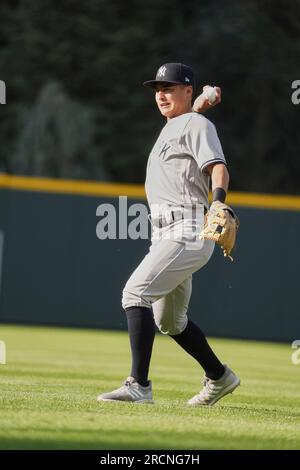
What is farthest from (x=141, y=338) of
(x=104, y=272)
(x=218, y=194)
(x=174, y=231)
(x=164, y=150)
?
(x=104, y=272)

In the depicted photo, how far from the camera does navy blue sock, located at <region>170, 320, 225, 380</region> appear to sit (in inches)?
257

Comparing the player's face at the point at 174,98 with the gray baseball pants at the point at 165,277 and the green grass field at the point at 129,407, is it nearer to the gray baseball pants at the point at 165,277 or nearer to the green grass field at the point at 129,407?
the gray baseball pants at the point at 165,277

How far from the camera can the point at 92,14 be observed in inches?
1321

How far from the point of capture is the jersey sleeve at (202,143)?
20.2ft

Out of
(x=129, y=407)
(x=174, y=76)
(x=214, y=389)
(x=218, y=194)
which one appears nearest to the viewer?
(x=129, y=407)

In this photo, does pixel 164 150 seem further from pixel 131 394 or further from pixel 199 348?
pixel 131 394

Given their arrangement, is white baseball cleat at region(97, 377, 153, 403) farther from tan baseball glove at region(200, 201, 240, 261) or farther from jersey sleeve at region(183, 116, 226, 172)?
jersey sleeve at region(183, 116, 226, 172)

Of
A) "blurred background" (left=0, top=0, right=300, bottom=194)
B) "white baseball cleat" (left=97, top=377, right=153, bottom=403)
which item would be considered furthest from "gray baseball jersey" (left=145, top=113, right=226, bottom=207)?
"blurred background" (left=0, top=0, right=300, bottom=194)

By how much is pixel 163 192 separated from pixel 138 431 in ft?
5.31

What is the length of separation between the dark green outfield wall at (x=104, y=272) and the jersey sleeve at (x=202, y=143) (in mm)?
8143

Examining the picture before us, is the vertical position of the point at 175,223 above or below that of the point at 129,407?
above

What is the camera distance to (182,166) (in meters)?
6.33

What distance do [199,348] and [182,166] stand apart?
38.7 inches
